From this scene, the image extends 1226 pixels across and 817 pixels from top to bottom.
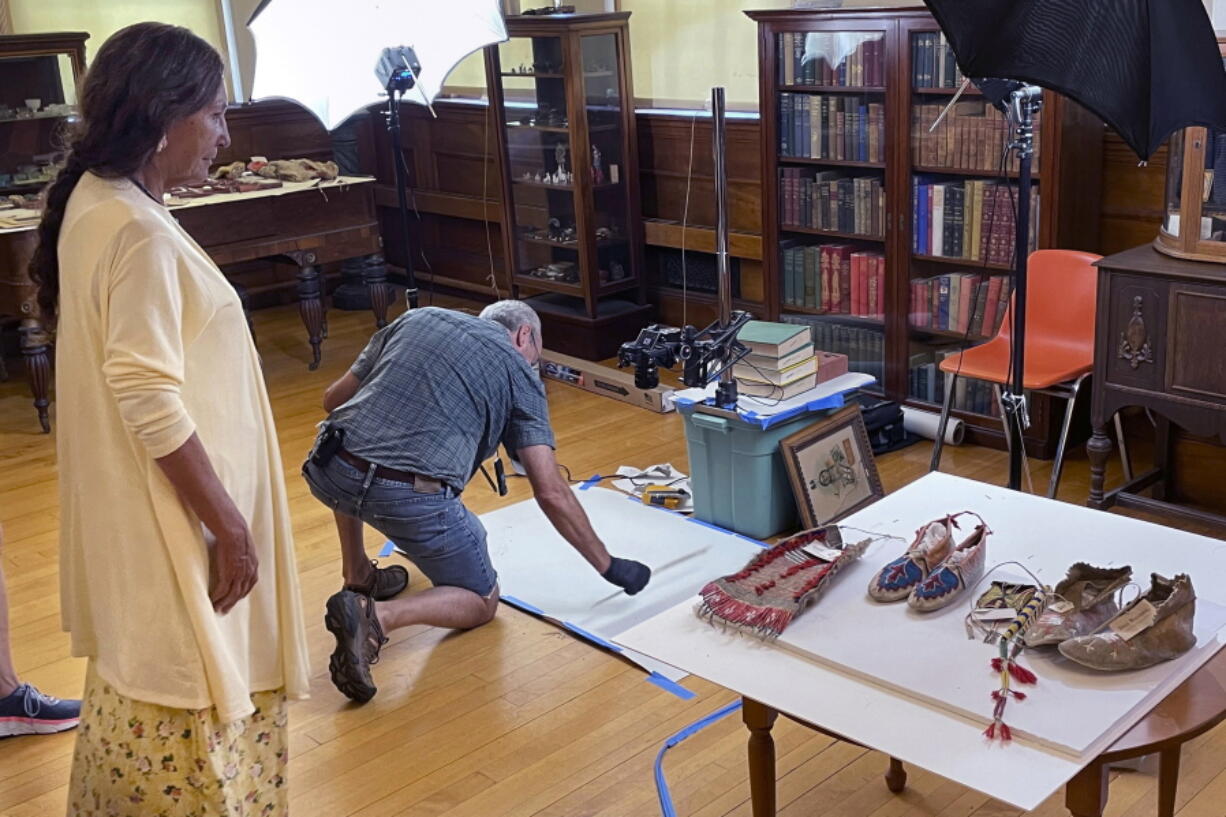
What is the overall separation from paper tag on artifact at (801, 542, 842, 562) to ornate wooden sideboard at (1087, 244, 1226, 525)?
182 cm

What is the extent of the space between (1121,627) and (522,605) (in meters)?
2.01

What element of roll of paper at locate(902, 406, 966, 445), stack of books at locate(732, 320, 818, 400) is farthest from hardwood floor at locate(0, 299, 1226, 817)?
roll of paper at locate(902, 406, 966, 445)

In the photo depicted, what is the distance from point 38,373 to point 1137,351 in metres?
4.17

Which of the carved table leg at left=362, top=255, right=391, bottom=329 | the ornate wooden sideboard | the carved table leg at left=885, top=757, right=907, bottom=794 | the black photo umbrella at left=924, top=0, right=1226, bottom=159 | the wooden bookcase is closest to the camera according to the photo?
the black photo umbrella at left=924, top=0, right=1226, bottom=159

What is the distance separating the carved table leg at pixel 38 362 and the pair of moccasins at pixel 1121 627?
14.6 feet

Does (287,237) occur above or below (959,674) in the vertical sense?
above

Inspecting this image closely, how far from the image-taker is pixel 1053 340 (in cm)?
423

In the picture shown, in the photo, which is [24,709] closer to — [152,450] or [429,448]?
[429,448]

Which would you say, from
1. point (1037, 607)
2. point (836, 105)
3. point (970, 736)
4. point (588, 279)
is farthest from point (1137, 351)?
point (588, 279)

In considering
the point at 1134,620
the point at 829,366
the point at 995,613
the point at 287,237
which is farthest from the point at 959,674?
the point at 287,237

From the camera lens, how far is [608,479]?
4559 millimetres

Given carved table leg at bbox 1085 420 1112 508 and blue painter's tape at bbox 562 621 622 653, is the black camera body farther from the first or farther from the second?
carved table leg at bbox 1085 420 1112 508

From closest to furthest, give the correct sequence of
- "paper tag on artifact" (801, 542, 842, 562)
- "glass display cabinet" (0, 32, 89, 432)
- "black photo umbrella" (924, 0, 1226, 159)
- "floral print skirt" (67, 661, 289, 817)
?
1. "black photo umbrella" (924, 0, 1226, 159)
2. "floral print skirt" (67, 661, 289, 817)
3. "paper tag on artifact" (801, 542, 842, 562)
4. "glass display cabinet" (0, 32, 89, 432)

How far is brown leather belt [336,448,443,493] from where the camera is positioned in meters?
3.27
